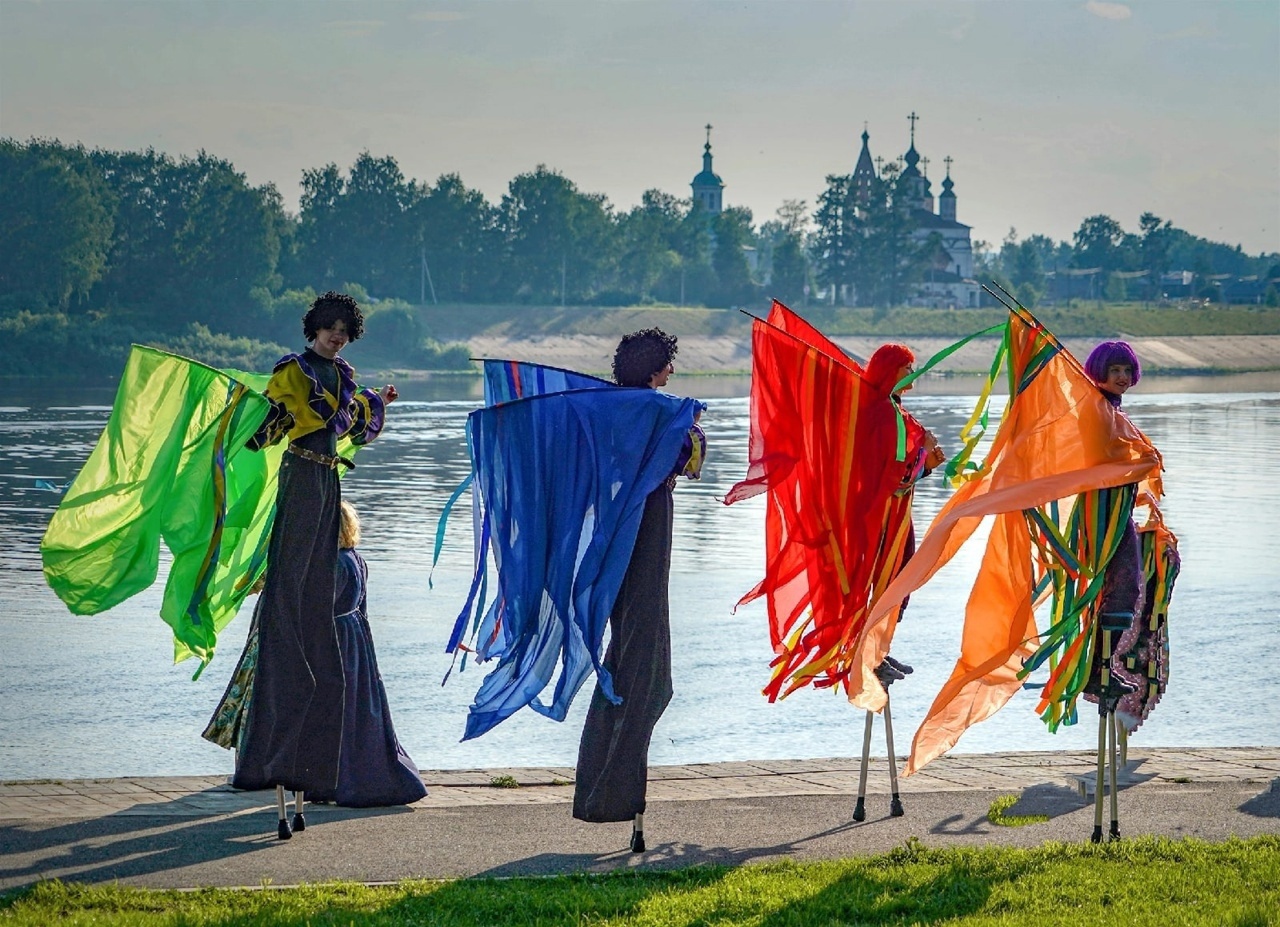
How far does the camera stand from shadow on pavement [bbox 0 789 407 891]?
601 centimetres

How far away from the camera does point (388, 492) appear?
76.1 ft

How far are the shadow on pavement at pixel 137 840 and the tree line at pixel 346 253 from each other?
66.8 meters

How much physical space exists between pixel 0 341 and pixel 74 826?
68271 millimetres

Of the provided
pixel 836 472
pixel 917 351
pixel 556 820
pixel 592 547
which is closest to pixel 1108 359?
pixel 836 472

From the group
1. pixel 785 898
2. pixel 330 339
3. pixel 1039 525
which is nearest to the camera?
pixel 785 898

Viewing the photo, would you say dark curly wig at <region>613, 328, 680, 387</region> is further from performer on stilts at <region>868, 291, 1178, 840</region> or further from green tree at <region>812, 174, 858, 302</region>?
green tree at <region>812, 174, 858, 302</region>

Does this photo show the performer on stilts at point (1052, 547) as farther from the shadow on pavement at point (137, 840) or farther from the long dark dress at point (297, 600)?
the shadow on pavement at point (137, 840)

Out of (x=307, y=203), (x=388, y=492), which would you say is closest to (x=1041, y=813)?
(x=388, y=492)

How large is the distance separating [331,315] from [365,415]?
415 millimetres

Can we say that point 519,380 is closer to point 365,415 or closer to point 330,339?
point 365,415

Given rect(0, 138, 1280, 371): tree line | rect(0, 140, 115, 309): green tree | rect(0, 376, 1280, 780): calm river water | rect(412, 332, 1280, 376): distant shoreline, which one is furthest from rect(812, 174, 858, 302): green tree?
rect(0, 376, 1280, 780): calm river water

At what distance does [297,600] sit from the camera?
6.78 meters

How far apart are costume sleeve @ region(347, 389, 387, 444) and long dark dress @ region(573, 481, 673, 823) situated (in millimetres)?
1158

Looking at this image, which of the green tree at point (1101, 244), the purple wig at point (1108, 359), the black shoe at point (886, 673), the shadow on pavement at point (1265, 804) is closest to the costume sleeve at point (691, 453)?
the black shoe at point (886, 673)
